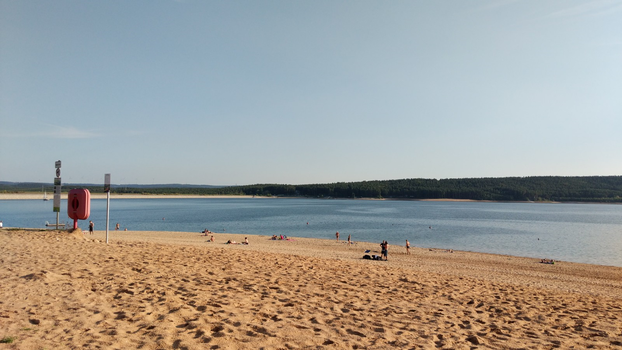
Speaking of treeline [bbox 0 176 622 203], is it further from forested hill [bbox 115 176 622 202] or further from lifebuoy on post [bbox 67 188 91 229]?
lifebuoy on post [bbox 67 188 91 229]

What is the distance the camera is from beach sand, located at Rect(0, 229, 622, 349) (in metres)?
4.97

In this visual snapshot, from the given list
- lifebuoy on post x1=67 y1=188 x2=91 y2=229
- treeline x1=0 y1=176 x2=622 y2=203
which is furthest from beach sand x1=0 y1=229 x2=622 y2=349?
treeline x1=0 y1=176 x2=622 y2=203

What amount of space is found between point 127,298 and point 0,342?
2.12 m

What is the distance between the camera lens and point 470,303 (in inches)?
317

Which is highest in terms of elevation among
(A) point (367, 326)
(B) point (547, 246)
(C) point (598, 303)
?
(A) point (367, 326)

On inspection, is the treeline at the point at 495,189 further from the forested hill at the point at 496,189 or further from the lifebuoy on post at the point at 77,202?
the lifebuoy on post at the point at 77,202

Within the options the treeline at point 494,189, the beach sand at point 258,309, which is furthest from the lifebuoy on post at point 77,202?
the treeline at point 494,189

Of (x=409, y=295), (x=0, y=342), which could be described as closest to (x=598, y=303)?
(x=409, y=295)

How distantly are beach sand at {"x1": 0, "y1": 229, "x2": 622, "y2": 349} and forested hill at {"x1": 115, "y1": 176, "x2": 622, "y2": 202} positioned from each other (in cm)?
15459

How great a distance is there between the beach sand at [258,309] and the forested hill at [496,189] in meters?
155

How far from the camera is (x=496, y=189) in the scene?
156 metres

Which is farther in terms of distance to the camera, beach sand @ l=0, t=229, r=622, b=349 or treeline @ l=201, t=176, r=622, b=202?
treeline @ l=201, t=176, r=622, b=202

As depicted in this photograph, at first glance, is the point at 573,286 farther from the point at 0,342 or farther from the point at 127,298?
the point at 0,342

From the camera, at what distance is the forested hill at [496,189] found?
465 ft
